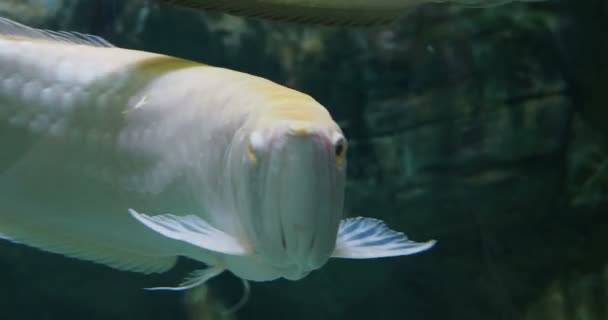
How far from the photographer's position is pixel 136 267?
134 centimetres

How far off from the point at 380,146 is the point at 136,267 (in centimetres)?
180

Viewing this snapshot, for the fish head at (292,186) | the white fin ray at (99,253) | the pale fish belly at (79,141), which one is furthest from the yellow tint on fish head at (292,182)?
the white fin ray at (99,253)

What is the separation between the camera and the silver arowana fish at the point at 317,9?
1.15 meters

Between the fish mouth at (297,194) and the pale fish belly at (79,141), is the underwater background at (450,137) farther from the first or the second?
the fish mouth at (297,194)

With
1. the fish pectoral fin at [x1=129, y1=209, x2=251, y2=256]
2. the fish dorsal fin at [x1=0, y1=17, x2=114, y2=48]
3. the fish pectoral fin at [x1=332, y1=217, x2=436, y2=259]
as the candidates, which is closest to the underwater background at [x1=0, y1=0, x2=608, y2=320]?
the fish dorsal fin at [x1=0, y1=17, x2=114, y2=48]

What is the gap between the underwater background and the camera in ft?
9.65

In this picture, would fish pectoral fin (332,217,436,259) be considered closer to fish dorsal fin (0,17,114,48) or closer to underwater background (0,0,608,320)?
fish dorsal fin (0,17,114,48)

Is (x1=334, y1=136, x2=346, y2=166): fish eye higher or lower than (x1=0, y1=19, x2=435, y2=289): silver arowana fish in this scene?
higher

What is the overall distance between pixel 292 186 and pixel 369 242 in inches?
10.3

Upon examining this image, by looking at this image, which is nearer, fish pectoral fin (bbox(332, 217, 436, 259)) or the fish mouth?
the fish mouth

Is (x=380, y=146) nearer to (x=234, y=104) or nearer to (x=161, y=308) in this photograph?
(x=161, y=308)

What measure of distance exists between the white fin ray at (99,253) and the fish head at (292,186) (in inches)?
19.3

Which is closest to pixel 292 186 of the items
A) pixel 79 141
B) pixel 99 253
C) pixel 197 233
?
pixel 197 233

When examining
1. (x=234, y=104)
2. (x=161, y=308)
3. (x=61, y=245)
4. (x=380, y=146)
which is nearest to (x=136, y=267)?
(x=61, y=245)
